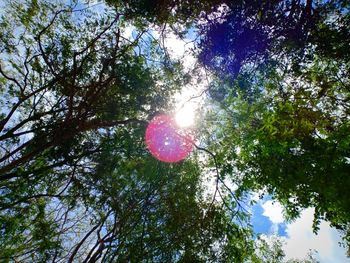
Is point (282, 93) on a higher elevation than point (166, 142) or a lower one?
higher

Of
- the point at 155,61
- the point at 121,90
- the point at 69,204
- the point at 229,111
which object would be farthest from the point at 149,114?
the point at 69,204

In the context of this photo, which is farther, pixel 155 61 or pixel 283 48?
pixel 155 61

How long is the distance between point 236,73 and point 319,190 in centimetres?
551

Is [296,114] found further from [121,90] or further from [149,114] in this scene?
[121,90]

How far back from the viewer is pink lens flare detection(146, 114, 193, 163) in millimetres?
10070

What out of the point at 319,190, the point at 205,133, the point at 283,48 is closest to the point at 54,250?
the point at 205,133

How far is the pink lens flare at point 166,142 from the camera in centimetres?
1007

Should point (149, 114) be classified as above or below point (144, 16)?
below

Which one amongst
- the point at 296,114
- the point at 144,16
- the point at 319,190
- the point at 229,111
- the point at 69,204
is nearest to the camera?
the point at 319,190

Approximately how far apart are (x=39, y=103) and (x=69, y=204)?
5177 millimetres

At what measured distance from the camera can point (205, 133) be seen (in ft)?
39.2

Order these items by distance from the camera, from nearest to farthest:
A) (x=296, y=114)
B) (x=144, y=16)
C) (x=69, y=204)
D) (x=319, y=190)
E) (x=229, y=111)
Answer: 1. (x=319, y=190)
2. (x=296, y=114)
3. (x=229, y=111)
4. (x=144, y=16)
5. (x=69, y=204)

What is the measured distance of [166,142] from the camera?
10.1 meters

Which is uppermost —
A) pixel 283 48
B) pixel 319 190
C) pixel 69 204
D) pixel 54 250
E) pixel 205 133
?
pixel 283 48
